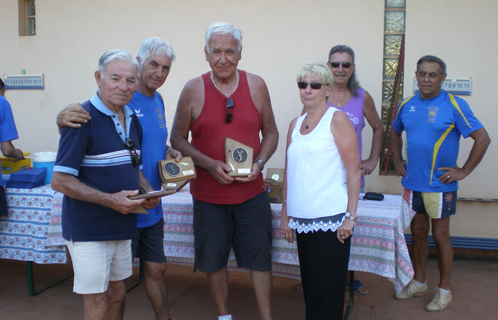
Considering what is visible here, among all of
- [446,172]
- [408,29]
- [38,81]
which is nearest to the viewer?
[446,172]

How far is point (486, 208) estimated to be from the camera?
4238 mm

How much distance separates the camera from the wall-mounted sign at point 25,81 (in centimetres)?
512

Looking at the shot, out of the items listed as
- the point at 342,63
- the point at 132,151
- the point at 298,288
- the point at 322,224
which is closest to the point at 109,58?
the point at 132,151

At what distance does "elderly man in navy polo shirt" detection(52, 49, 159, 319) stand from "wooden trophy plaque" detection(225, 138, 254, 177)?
22.7 inches

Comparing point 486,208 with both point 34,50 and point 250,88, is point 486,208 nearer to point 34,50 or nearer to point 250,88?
point 250,88

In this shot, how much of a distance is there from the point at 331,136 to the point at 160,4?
3.33 meters

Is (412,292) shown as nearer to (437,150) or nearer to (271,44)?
(437,150)

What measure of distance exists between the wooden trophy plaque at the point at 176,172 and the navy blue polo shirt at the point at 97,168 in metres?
0.36

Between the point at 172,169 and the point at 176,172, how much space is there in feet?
0.11

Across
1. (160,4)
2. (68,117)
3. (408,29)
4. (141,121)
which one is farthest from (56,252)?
(408,29)

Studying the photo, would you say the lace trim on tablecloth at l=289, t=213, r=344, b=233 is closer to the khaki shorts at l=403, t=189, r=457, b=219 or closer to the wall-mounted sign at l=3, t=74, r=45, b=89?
the khaki shorts at l=403, t=189, r=457, b=219

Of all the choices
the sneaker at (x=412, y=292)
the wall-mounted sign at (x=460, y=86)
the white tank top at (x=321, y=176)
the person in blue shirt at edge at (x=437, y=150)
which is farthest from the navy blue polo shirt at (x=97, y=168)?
the wall-mounted sign at (x=460, y=86)

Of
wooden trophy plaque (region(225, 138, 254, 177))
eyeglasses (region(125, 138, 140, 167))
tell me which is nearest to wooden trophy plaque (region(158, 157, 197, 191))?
wooden trophy plaque (region(225, 138, 254, 177))

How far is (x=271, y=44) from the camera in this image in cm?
452
